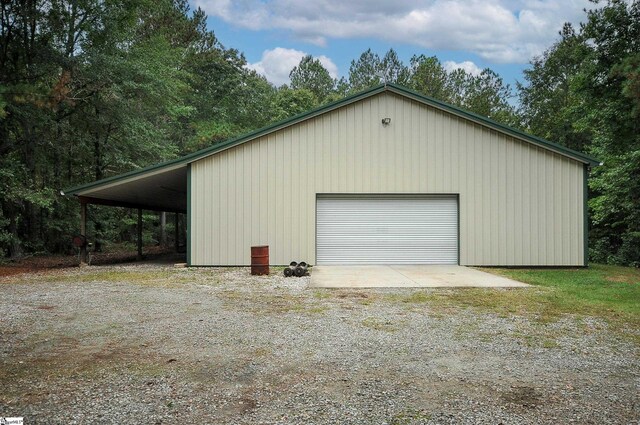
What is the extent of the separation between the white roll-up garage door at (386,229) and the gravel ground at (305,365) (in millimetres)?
5479

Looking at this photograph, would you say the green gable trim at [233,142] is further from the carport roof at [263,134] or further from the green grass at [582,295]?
the green grass at [582,295]

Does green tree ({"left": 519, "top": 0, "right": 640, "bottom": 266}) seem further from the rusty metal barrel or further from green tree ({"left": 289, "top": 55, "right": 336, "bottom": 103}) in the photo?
green tree ({"left": 289, "top": 55, "right": 336, "bottom": 103})

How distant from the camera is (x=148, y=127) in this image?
1808 cm

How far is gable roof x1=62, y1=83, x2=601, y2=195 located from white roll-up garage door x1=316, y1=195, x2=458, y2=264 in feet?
7.05

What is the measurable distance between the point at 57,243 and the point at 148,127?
19.1 feet

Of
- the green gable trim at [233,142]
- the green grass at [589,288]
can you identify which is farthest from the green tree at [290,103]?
the green grass at [589,288]

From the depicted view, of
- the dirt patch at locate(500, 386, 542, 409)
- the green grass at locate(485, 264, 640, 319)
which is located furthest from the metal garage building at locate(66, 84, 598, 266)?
the dirt patch at locate(500, 386, 542, 409)

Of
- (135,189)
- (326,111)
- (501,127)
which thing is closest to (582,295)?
(501,127)

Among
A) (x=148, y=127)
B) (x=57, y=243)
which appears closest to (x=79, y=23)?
(x=148, y=127)

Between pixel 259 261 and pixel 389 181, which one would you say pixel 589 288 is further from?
pixel 259 261

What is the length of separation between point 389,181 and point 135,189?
7.30 meters

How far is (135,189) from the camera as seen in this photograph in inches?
525

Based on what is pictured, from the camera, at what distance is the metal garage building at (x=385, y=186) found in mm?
11789

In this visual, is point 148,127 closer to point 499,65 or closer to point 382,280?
point 382,280
